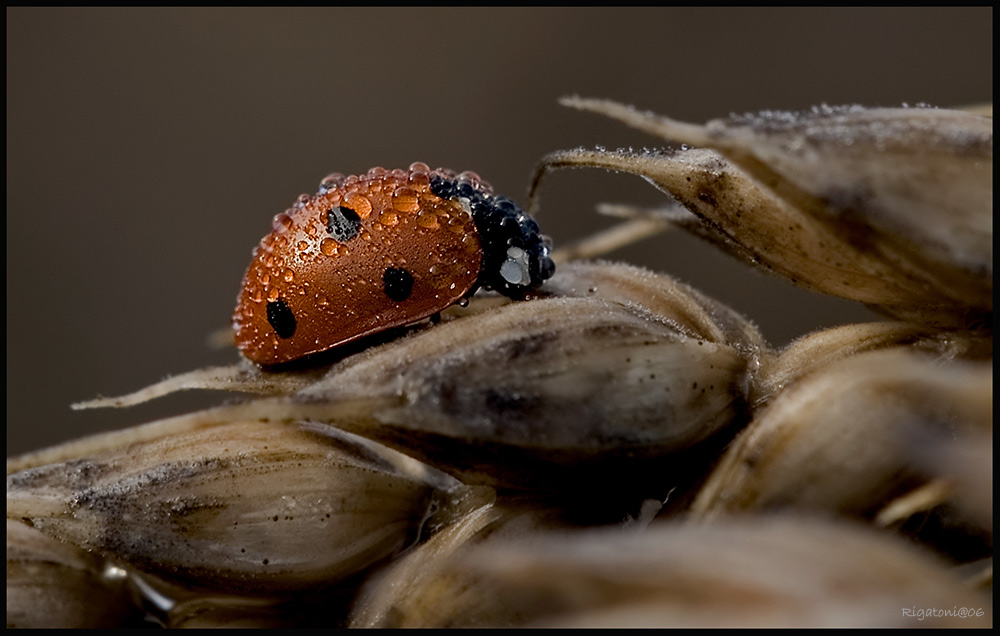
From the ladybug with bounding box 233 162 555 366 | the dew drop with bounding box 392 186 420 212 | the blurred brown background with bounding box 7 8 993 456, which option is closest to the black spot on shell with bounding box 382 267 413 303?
the ladybug with bounding box 233 162 555 366

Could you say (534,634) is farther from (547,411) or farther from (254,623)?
(254,623)

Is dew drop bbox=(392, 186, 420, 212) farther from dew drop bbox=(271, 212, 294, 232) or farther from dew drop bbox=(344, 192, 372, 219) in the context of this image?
dew drop bbox=(271, 212, 294, 232)

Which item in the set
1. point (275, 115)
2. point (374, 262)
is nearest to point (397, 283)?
point (374, 262)

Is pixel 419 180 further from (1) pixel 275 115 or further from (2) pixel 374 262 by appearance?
(1) pixel 275 115

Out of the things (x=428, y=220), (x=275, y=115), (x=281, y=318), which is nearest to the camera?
(x=281, y=318)

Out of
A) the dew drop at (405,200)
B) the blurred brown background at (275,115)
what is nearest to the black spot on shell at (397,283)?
the dew drop at (405,200)
